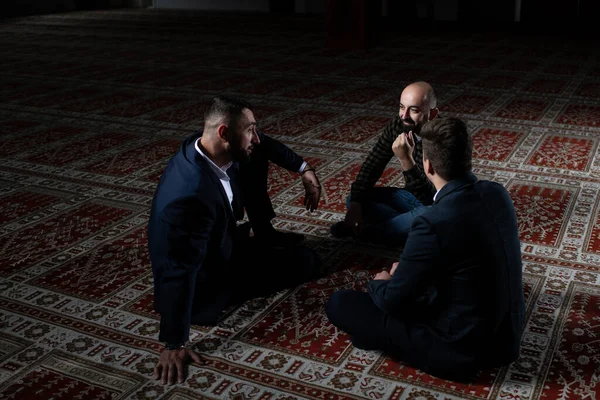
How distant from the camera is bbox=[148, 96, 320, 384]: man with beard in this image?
2244 mm

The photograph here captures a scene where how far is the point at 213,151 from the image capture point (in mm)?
2475

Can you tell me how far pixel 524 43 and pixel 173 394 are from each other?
10017 mm

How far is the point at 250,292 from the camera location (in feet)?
9.51

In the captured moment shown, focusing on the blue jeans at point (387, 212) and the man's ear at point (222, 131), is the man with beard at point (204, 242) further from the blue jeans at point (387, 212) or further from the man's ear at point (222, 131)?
the blue jeans at point (387, 212)

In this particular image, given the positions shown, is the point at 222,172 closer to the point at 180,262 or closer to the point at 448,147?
the point at 180,262

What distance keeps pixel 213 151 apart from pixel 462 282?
98cm

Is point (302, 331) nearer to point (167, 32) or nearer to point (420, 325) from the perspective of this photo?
point (420, 325)

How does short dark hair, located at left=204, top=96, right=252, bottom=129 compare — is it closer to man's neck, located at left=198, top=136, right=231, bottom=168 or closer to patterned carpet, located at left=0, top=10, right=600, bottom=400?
man's neck, located at left=198, top=136, right=231, bottom=168

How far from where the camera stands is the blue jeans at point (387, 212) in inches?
132

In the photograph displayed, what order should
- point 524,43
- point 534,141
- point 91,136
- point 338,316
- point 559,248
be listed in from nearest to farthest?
1. point 338,316
2. point 559,248
3. point 534,141
4. point 91,136
5. point 524,43

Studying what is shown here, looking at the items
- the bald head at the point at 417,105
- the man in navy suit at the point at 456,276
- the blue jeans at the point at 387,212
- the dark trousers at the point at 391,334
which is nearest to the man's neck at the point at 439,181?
the man in navy suit at the point at 456,276

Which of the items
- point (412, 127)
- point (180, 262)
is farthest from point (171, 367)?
point (412, 127)

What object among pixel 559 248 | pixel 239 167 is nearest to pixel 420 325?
pixel 239 167

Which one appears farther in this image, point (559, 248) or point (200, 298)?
point (559, 248)
